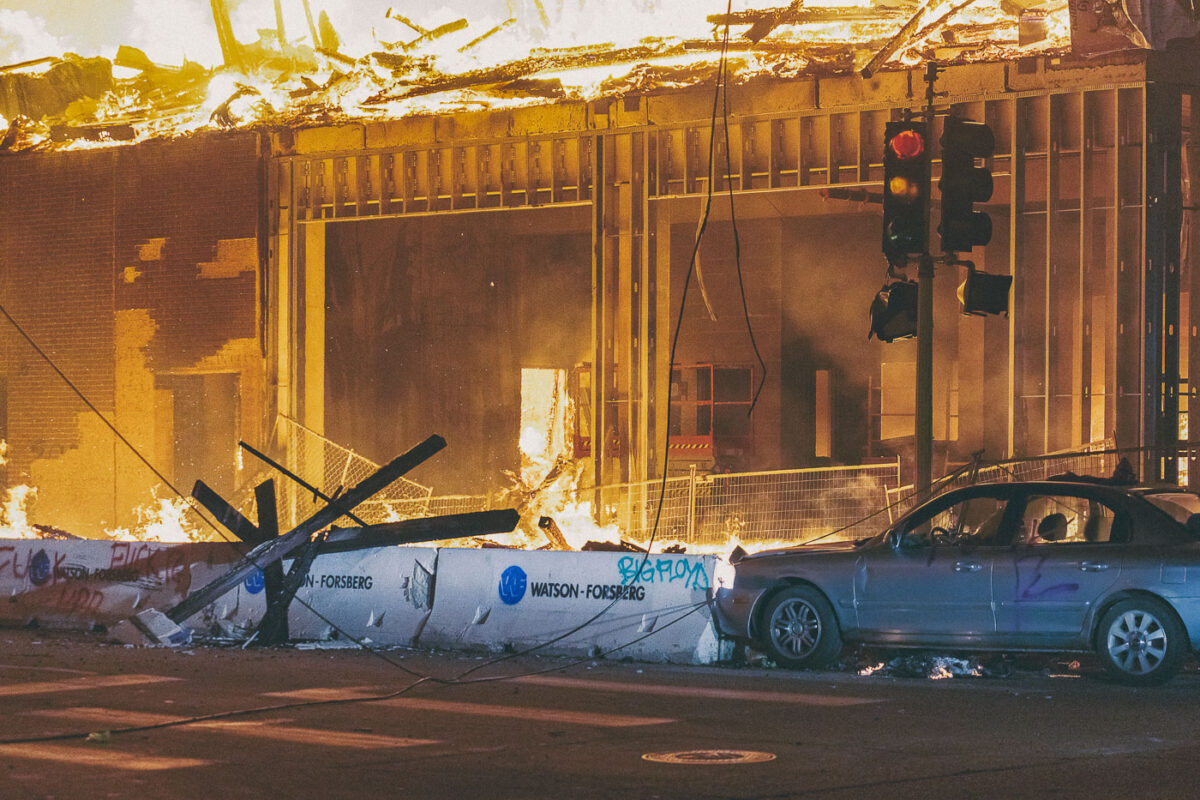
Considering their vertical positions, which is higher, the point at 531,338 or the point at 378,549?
the point at 531,338

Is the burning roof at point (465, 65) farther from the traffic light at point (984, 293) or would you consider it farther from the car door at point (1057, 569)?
the car door at point (1057, 569)

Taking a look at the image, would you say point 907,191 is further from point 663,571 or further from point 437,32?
point 437,32

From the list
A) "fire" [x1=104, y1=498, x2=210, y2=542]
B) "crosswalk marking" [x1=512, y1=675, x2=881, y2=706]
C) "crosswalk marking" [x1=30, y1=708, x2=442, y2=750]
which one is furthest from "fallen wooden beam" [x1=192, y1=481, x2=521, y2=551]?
"fire" [x1=104, y1=498, x2=210, y2=542]

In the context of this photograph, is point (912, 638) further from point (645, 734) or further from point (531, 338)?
point (531, 338)

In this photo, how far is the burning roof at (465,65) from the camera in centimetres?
1930

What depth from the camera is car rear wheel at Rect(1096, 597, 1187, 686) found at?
10930 millimetres

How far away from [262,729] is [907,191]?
7.87 metres

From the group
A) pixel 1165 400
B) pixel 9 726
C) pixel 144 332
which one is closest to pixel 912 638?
pixel 9 726

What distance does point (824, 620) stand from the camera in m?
12.3

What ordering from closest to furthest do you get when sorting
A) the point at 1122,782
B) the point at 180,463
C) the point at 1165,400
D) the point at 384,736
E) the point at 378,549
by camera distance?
1. the point at 1122,782
2. the point at 384,736
3. the point at 378,549
4. the point at 1165,400
5. the point at 180,463

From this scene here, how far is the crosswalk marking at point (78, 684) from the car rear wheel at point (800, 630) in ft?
14.9

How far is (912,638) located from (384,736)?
4.69 m

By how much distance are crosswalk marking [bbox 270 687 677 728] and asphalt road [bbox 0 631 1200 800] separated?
2cm

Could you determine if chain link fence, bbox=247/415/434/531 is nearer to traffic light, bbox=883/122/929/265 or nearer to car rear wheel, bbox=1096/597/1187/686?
traffic light, bbox=883/122/929/265
